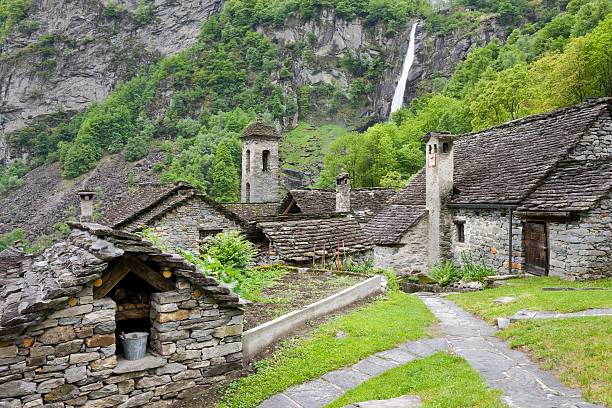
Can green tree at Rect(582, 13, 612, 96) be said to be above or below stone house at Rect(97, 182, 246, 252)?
above

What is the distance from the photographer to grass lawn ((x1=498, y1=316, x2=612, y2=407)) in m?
4.98

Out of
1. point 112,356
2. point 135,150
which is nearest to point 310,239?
point 112,356

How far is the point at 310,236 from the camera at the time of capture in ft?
44.8

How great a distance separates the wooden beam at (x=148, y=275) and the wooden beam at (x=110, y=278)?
0.08 meters

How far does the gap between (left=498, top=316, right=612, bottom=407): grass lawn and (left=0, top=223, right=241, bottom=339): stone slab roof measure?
15.7 feet

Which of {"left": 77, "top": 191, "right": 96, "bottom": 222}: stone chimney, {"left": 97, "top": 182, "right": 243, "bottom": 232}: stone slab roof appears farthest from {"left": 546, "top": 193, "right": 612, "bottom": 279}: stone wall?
{"left": 77, "top": 191, "right": 96, "bottom": 222}: stone chimney

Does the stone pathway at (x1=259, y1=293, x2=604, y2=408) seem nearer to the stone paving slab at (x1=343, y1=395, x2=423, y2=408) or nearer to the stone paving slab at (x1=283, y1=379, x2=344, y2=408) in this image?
the stone paving slab at (x1=283, y1=379, x2=344, y2=408)

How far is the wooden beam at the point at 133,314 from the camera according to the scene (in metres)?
5.68

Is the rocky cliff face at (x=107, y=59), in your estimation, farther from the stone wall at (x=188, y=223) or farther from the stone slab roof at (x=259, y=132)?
the stone wall at (x=188, y=223)

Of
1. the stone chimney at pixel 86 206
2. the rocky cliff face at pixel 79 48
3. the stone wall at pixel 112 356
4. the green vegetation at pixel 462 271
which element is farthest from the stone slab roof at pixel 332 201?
the rocky cliff face at pixel 79 48

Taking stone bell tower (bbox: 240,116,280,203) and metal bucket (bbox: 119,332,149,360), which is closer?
metal bucket (bbox: 119,332,149,360)

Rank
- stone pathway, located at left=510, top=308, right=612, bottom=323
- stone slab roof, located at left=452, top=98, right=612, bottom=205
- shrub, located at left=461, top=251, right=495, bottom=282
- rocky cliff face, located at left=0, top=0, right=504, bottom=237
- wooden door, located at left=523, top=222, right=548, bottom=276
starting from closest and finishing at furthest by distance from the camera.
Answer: stone pathway, located at left=510, top=308, right=612, bottom=323 → wooden door, located at left=523, top=222, right=548, bottom=276 → stone slab roof, located at left=452, top=98, right=612, bottom=205 → shrub, located at left=461, top=251, right=495, bottom=282 → rocky cliff face, located at left=0, top=0, right=504, bottom=237

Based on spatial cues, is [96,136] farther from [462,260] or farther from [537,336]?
[537,336]

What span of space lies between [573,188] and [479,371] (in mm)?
9365
